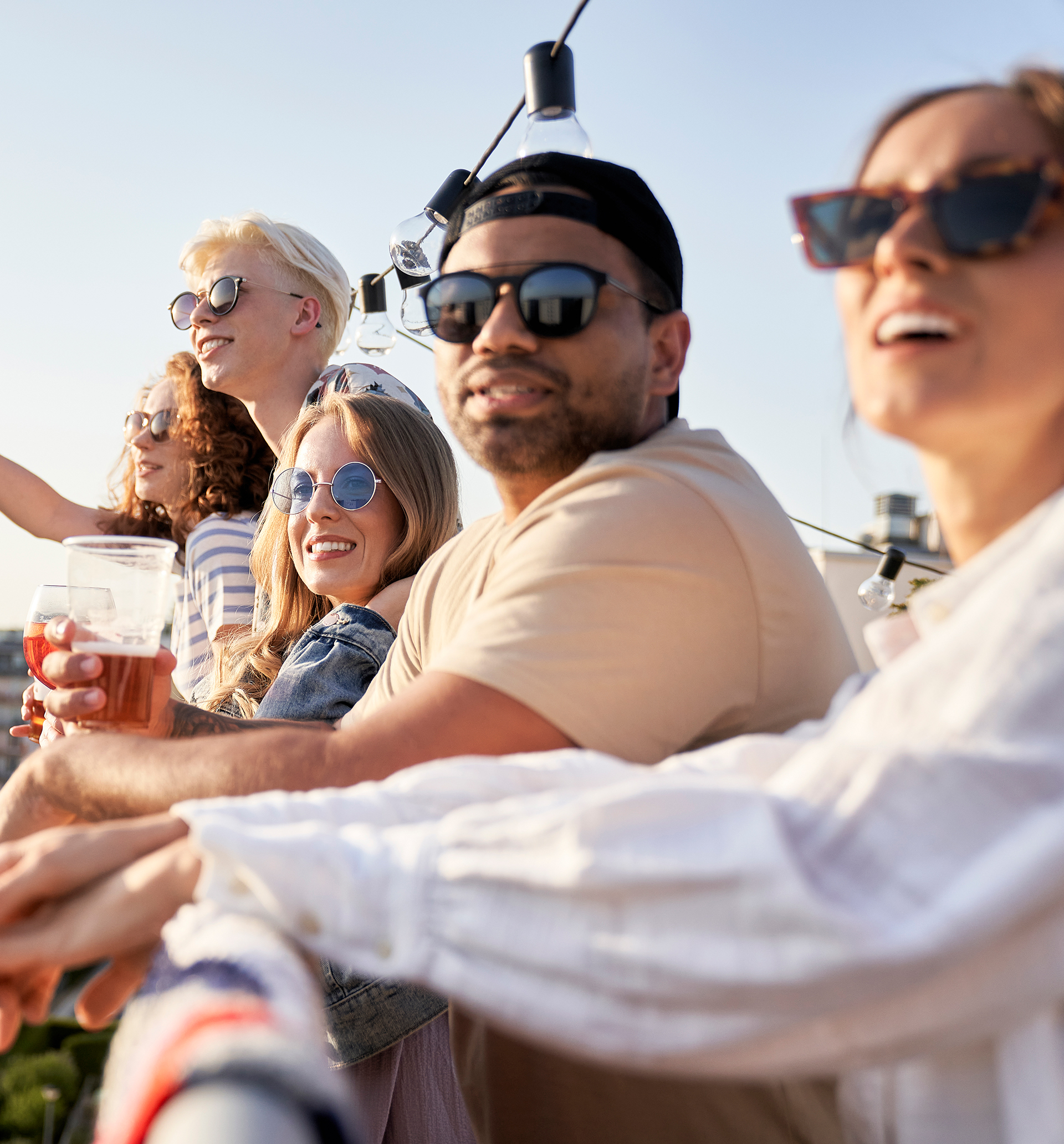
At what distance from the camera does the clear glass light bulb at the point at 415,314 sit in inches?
105

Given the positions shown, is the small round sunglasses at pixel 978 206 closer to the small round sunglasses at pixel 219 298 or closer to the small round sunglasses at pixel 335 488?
the small round sunglasses at pixel 335 488

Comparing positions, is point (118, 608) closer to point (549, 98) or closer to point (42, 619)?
point (42, 619)

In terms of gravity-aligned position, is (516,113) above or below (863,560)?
below

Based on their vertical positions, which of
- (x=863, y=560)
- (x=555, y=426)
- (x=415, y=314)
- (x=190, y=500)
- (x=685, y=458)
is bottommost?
(x=685, y=458)

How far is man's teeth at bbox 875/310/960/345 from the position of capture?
137 cm

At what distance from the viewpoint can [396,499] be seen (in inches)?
149

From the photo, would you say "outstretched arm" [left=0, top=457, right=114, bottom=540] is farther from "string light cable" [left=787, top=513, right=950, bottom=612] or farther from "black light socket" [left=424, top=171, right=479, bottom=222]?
"string light cable" [left=787, top=513, right=950, bottom=612]

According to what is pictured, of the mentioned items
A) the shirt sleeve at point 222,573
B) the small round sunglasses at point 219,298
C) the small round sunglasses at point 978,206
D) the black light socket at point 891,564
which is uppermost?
the small round sunglasses at point 219,298

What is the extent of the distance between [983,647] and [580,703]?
925 millimetres

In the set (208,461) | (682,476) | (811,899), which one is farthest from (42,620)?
(811,899)

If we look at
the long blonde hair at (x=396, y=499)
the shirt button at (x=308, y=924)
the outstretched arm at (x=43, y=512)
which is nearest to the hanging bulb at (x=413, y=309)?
the long blonde hair at (x=396, y=499)

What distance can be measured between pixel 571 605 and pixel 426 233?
9.02 ft

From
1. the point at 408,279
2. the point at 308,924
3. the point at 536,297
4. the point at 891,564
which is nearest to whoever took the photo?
the point at 308,924

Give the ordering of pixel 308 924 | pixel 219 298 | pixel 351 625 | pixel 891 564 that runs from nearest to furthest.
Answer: pixel 308 924
pixel 351 625
pixel 219 298
pixel 891 564
